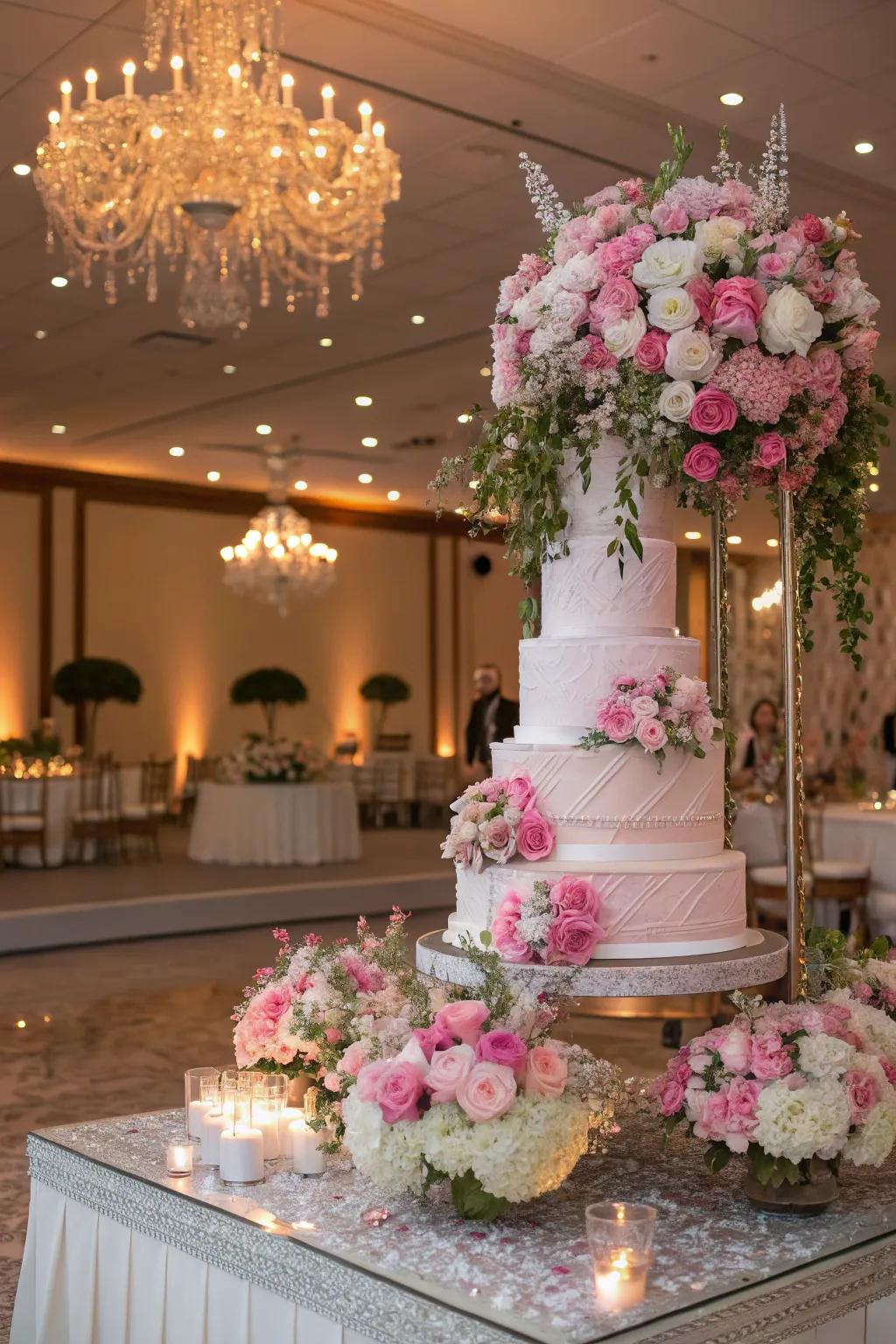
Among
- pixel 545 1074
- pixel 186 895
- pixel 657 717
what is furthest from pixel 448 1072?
pixel 186 895

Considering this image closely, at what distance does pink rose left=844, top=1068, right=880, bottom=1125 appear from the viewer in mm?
2486

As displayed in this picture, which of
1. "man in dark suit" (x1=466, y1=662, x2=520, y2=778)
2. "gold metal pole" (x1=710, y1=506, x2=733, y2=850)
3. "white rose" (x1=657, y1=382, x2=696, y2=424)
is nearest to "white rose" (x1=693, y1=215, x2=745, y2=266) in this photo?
"white rose" (x1=657, y1=382, x2=696, y2=424)

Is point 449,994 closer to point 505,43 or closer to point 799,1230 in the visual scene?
→ point 799,1230

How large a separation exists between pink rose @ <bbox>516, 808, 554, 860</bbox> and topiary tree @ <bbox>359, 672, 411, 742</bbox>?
1738 cm

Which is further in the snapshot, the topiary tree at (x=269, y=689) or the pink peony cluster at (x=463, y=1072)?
the topiary tree at (x=269, y=689)

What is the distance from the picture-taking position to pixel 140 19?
5961 mm

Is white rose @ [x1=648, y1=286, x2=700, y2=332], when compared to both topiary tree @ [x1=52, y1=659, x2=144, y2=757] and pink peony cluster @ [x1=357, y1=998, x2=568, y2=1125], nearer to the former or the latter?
pink peony cluster @ [x1=357, y1=998, x2=568, y2=1125]

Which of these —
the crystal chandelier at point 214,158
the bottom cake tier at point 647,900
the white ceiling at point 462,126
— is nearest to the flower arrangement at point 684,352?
the bottom cake tier at point 647,900

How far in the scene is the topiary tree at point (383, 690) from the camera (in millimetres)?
20203

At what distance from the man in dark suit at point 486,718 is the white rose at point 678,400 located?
26.3 feet

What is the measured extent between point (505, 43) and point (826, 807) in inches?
209

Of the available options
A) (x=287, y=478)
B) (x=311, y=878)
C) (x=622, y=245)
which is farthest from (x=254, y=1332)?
(x=287, y=478)

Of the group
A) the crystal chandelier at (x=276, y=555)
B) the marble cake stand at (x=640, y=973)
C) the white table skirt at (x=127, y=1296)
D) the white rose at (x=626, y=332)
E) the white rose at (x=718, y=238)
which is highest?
the crystal chandelier at (x=276, y=555)

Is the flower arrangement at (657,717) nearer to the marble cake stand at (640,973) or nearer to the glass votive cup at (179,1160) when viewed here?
the marble cake stand at (640,973)
